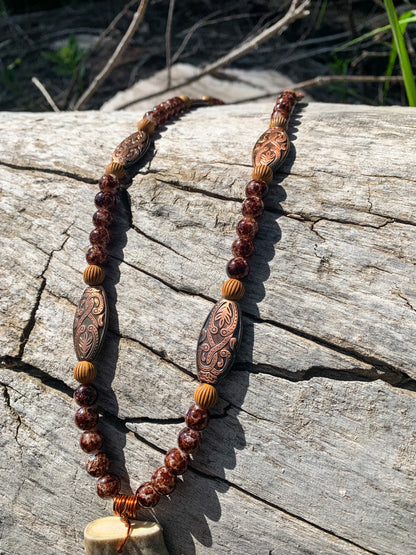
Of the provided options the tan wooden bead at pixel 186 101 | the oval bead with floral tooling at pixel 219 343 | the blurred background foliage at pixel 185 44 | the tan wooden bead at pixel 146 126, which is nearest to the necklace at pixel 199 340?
the oval bead with floral tooling at pixel 219 343

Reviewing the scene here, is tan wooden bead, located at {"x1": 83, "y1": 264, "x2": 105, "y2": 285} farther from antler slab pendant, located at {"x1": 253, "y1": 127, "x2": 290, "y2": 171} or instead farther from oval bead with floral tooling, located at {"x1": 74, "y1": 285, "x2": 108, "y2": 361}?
antler slab pendant, located at {"x1": 253, "y1": 127, "x2": 290, "y2": 171}

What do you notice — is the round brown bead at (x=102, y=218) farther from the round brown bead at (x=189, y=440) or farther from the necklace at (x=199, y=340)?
the round brown bead at (x=189, y=440)

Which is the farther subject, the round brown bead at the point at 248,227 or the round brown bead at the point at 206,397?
the round brown bead at the point at 248,227

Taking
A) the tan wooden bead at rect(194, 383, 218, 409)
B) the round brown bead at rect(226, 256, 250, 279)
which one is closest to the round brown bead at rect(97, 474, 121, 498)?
the tan wooden bead at rect(194, 383, 218, 409)

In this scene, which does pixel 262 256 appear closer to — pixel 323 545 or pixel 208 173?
pixel 208 173

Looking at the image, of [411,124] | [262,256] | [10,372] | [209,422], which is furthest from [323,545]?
Answer: [411,124]

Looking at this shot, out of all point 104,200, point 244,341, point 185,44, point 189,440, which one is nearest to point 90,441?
point 189,440
